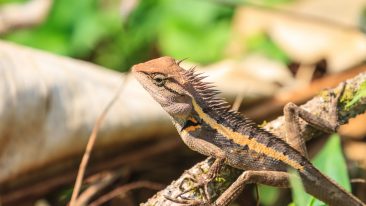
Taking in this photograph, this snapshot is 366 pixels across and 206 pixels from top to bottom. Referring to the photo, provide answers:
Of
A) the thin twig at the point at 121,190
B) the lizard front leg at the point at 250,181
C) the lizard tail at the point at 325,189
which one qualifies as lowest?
the lizard tail at the point at 325,189

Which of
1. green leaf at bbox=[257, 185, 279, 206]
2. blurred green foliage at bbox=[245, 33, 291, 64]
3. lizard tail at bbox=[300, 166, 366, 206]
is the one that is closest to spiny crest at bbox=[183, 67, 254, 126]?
lizard tail at bbox=[300, 166, 366, 206]

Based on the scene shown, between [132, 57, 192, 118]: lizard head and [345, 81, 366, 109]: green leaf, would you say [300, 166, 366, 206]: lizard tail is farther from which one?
[132, 57, 192, 118]: lizard head

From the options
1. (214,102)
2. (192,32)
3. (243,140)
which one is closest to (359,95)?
(243,140)

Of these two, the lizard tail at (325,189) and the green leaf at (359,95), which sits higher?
the green leaf at (359,95)

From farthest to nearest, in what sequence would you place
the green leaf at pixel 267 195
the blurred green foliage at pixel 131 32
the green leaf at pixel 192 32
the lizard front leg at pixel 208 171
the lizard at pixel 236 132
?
the blurred green foliage at pixel 131 32, the green leaf at pixel 192 32, the green leaf at pixel 267 195, the lizard at pixel 236 132, the lizard front leg at pixel 208 171

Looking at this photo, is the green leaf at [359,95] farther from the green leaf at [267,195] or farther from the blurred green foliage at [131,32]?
the blurred green foliage at [131,32]

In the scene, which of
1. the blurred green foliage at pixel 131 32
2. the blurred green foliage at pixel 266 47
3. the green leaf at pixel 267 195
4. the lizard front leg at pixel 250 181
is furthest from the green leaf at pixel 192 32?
the lizard front leg at pixel 250 181
